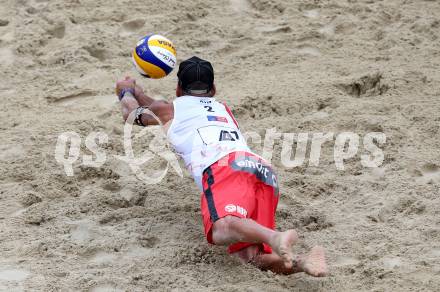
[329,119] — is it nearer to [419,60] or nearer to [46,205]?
[419,60]

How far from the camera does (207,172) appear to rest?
4.95 metres

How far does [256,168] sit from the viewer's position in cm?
492

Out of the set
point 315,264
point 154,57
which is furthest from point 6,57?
point 315,264

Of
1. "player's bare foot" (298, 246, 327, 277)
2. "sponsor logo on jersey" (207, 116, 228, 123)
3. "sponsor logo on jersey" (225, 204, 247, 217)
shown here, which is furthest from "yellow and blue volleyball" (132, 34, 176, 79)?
"player's bare foot" (298, 246, 327, 277)

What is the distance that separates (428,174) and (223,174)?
160cm

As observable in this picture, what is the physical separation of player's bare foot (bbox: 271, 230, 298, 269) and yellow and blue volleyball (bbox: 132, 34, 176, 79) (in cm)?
173

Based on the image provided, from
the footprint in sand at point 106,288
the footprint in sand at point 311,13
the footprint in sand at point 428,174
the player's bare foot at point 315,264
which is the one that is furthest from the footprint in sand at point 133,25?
the player's bare foot at point 315,264

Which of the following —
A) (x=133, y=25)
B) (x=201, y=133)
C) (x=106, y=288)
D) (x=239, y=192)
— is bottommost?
(x=133, y=25)

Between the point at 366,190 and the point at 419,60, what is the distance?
82.9 inches

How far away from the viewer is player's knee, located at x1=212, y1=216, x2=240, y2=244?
15.1 feet

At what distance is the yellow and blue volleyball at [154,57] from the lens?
554 centimetres

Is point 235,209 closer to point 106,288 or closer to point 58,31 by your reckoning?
point 106,288

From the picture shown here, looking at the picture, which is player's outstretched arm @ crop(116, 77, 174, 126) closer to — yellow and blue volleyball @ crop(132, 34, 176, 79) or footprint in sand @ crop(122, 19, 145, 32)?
yellow and blue volleyball @ crop(132, 34, 176, 79)

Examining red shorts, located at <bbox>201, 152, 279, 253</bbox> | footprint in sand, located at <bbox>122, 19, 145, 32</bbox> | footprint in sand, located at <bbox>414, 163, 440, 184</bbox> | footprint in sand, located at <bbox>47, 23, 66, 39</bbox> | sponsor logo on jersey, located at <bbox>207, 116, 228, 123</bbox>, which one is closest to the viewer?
red shorts, located at <bbox>201, 152, 279, 253</bbox>
